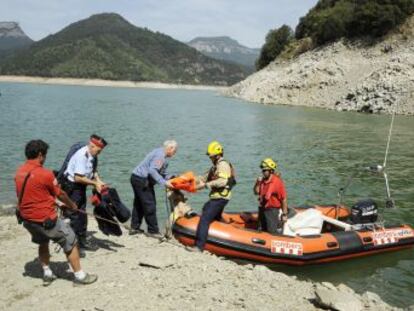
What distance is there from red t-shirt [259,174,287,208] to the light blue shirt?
11.6 ft

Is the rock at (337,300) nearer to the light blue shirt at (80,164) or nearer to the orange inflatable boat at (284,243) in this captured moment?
the orange inflatable boat at (284,243)

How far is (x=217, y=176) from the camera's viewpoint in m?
9.19

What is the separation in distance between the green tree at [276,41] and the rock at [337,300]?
78576 mm

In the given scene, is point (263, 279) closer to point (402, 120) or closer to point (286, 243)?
point (286, 243)

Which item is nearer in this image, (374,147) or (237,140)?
(374,147)

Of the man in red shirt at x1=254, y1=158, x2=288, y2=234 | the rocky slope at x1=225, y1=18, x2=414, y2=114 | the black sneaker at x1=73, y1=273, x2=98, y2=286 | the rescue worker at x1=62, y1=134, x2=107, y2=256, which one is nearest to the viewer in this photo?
the black sneaker at x1=73, y1=273, x2=98, y2=286

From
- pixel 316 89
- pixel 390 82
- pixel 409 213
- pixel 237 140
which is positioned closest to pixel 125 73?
pixel 316 89

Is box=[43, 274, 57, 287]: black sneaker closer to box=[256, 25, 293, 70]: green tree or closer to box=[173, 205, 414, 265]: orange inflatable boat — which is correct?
box=[173, 205, 414, 265]: orange inflatable boat

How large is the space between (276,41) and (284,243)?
76224mm

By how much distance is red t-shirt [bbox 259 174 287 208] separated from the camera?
9969mm

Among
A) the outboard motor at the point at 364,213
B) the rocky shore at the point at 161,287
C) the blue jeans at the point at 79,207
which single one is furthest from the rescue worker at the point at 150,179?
the outboard motor at the point at 364,213

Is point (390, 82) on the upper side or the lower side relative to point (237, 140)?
upper

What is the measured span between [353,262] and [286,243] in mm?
1713

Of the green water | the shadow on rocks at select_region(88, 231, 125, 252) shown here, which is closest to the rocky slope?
the green water
